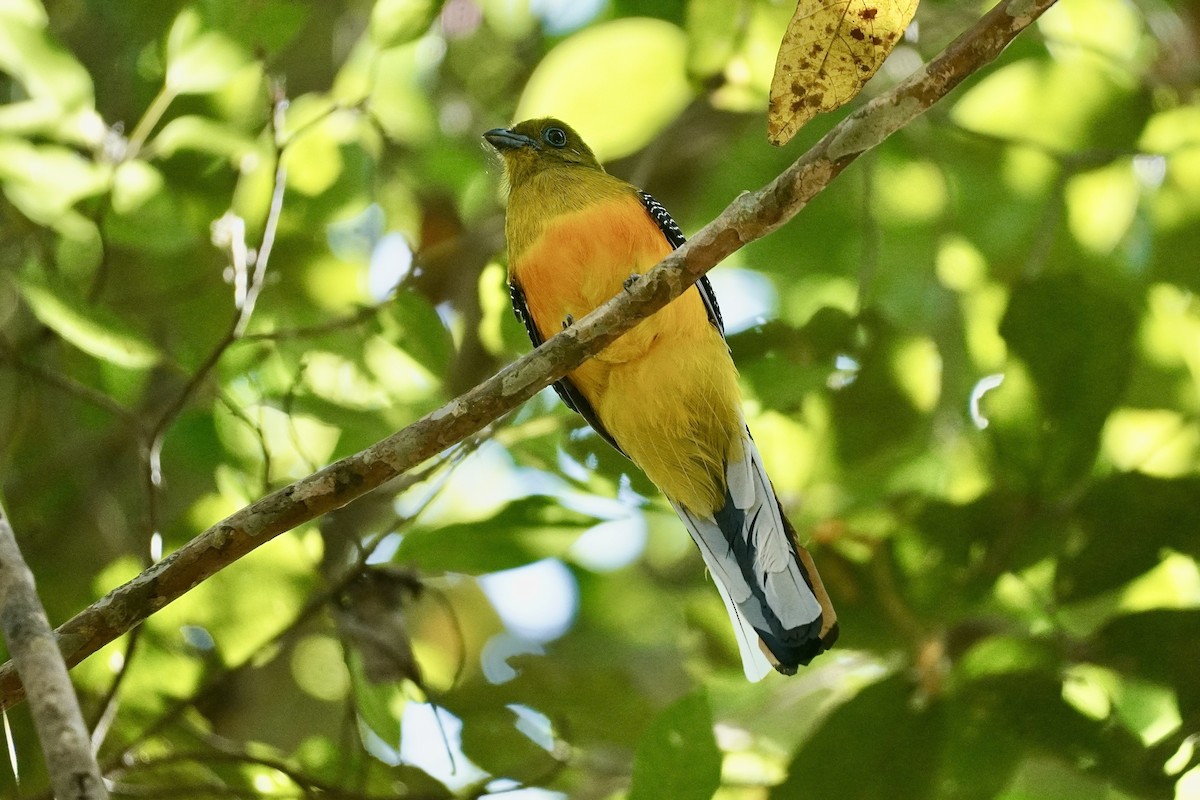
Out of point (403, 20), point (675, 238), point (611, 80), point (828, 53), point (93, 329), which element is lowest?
point (675, 238)

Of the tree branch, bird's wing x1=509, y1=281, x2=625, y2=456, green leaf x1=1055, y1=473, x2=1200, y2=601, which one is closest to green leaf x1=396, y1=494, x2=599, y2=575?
bird's wing x1=509, y1=281, x2=625, y2=456

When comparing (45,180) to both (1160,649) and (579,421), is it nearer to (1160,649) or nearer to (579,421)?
(579,421)

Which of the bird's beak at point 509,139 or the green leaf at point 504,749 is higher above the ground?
the bird's beak at point 509,139

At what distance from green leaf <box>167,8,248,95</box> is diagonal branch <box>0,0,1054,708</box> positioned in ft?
5.29

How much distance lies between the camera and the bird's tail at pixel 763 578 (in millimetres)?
3172

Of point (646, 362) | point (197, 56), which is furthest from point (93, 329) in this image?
point (646, 362)

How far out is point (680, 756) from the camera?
2.64 m

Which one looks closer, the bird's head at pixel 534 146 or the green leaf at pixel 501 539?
the green leaf at pixel 501 539

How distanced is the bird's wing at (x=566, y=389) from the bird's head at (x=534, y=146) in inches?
22.3

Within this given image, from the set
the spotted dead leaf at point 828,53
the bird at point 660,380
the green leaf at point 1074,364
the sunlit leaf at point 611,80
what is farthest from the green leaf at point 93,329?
the green leaf at point 1074,364

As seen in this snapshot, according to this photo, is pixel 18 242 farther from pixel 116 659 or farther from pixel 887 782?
pixel 887 782

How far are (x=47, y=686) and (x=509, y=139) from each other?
276 cm

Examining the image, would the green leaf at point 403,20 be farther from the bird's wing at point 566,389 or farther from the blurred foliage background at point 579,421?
the bird's wing at point 566,389

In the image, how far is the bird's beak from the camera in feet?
13.6
